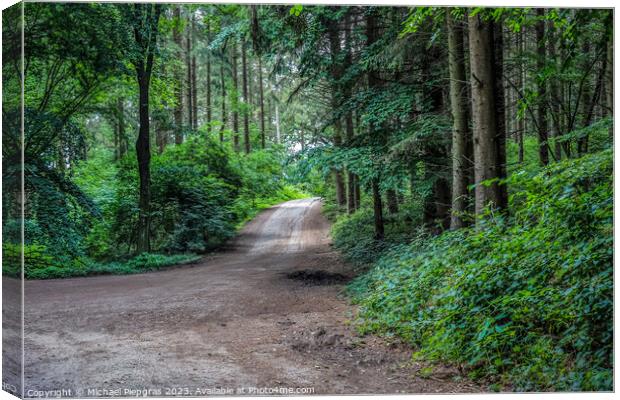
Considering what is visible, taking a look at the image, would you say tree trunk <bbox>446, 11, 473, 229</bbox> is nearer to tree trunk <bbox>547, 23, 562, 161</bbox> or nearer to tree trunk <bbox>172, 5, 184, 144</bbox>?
tree trunk <bbox>547, 23, 562, 161</bbox>

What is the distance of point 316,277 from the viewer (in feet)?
20.0

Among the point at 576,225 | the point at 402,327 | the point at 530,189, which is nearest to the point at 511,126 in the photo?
the point at 530,189

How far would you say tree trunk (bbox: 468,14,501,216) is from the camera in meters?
5.26

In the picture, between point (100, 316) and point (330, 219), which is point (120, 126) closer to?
point (100, 316)

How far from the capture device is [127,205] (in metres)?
4.98

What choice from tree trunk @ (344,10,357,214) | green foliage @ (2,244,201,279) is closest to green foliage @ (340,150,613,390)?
green foliage @ (2,244,201,279)

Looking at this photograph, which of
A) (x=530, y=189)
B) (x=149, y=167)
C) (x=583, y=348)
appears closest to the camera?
(x=583, y=348)

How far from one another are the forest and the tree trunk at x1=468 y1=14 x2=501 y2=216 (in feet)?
0.08

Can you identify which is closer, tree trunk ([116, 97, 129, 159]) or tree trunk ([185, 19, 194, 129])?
tree trunk ([116, 97, 129, 159])

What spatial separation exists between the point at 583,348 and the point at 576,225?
3.25 ft

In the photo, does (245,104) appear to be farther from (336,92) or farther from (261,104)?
(336,92)

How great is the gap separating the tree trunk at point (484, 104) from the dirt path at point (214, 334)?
2.26 m

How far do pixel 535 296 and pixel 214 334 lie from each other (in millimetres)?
2758

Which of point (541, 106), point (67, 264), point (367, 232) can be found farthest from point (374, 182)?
point (67, 264)
